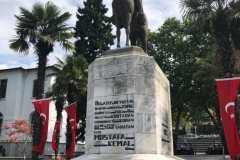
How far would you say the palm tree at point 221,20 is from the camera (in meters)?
15.3

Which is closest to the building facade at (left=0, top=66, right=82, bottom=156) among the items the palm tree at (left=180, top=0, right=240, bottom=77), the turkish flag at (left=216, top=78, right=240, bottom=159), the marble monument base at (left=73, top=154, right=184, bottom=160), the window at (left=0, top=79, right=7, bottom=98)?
the window at (left=0, top=79, right=7, bottom=98)

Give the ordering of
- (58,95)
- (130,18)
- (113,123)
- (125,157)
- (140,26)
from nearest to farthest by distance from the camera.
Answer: (125,157), (113,123), (130,18), (140,26), (58,95)

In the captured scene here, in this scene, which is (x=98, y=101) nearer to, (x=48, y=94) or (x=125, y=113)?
(x=125, y=113)

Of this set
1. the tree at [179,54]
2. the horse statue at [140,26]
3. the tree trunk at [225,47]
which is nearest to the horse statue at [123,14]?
the horse statue at [140,26]

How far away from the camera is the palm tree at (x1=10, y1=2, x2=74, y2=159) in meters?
20.0

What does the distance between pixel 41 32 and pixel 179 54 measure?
60.2 ft

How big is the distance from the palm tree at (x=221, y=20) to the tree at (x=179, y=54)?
14.5m

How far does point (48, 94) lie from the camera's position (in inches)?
971

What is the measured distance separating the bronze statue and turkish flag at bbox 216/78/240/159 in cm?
329

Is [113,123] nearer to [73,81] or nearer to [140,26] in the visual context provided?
[140,26]

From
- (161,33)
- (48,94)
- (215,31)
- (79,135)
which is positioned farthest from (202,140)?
(215,31)

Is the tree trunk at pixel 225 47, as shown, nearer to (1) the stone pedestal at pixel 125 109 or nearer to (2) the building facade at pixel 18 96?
(1) the stone pedestal at pixel 125 109

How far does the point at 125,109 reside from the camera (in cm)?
823

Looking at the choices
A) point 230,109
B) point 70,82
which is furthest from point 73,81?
point 230,109
